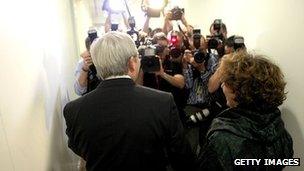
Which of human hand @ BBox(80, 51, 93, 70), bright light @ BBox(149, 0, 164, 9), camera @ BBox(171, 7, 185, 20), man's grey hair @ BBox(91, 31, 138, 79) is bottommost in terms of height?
human hand @ BBox(80, 51, 93, 70)

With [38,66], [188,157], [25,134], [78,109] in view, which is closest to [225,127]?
[188,157]

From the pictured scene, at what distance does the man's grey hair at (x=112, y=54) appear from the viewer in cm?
112

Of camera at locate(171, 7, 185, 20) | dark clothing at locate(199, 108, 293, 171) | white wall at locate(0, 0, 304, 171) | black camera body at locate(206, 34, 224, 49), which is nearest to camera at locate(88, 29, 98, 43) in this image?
white wall at locate(0, 0, 304, 171)

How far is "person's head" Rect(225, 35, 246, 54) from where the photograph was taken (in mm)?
1950

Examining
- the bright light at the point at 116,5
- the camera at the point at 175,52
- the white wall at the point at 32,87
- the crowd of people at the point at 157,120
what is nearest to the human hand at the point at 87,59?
the white wall at the point at 32,87

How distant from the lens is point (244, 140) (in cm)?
112

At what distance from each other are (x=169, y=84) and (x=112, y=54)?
1.03 meters

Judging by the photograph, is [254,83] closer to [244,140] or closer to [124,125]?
[244,140]

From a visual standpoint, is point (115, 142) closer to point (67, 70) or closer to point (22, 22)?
point (22, 22)

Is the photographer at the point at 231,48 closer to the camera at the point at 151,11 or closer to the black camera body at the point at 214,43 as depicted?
the black camera body at the point at 214,43

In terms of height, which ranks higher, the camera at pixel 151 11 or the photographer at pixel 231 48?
the camera at pixel 151 11

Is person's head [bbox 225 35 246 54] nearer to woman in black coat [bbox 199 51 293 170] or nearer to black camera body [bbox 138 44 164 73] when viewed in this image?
black camera body [bbox 138 44 164 73]

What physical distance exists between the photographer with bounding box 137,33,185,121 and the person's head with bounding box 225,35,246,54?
36 centimetres

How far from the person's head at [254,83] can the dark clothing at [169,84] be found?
86cm
